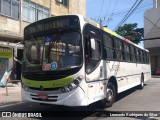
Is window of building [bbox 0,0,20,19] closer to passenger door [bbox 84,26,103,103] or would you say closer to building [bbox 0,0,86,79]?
building [bbox 0,0,86,79]

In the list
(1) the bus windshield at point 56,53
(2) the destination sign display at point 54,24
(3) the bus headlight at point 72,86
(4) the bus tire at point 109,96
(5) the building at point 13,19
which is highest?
(5) the building at point 13,19

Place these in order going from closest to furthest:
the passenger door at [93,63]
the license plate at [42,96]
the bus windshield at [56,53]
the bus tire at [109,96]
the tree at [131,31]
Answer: the bus windshield at [56,53], the license plate at [42,96], the passenger door at [93,63], the bus tire at [109,96], the tree at [131,31]

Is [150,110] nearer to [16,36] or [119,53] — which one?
[119,53]

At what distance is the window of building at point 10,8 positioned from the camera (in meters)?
22.0

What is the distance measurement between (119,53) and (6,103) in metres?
5.33

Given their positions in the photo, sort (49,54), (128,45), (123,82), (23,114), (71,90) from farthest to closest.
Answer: (128,45) → (123,82) → (23,114) → (49,54) → (71,90)

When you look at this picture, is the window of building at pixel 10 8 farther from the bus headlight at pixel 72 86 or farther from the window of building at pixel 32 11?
the bus headlight at pixel 72 86

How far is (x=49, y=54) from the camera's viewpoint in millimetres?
8562

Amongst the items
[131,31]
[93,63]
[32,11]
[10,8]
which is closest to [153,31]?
[131,31]

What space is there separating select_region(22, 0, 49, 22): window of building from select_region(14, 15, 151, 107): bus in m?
16.1

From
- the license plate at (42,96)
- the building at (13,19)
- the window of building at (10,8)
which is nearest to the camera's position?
A: the license plate at (42,96)

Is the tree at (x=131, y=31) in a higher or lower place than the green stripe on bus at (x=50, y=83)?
higher

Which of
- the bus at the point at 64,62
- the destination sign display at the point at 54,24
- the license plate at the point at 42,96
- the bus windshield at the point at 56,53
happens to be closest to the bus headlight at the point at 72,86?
the bus at the point at 64,62

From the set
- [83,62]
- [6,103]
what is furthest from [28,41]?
[6,103]
